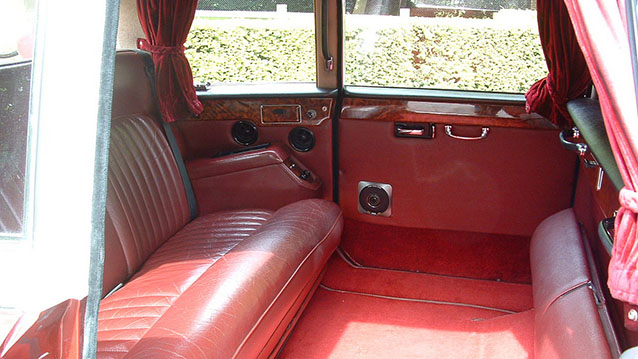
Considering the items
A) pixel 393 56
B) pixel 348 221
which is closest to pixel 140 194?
pixel 348 221

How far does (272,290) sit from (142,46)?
145 centimetres

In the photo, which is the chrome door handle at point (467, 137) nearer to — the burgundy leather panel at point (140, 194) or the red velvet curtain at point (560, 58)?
the red velvet curtain at point (560, 58)

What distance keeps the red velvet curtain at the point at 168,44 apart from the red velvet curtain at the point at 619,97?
2031mm

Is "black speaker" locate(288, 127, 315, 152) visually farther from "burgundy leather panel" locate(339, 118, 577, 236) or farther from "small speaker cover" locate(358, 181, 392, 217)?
"small speaker cover" locate(358, 181, 392, 217)

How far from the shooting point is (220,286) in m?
1.73

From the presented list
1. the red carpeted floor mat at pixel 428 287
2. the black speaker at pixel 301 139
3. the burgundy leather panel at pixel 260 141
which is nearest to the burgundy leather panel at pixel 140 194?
the burgundy leather panel at pixel 260 141

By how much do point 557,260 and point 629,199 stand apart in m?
1.00

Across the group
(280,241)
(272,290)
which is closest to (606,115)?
(272,290)

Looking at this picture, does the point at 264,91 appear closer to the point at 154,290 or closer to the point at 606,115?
the point at 154,290

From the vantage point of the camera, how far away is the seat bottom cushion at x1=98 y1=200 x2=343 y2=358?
154 cm

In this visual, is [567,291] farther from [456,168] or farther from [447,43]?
[447,43]

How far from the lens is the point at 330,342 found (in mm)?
2350

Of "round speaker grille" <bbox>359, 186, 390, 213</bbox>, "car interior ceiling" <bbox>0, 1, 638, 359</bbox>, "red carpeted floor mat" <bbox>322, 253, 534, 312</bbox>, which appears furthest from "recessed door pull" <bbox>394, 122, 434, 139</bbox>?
"red carpeted floor mat" <bbox>322, 253, 534, 312</bbox>

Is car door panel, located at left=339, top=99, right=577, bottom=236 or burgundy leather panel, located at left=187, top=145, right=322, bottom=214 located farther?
burgundy leather panel, located at left=187, top=145, right=322, bottom=214
